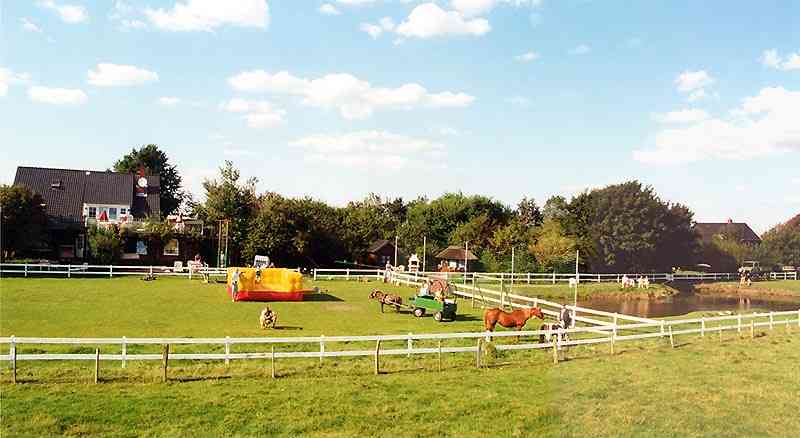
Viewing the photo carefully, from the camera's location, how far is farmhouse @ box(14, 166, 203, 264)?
4868 centimetres

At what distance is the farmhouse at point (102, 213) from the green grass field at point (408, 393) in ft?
89.7

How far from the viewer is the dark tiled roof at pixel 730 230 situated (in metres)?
96.4

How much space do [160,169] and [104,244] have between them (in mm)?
50789

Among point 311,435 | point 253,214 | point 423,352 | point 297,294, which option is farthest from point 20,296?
point 253,214

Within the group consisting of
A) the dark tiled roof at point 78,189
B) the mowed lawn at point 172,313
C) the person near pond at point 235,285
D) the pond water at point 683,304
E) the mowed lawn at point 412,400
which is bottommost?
the pond water at point 683,304

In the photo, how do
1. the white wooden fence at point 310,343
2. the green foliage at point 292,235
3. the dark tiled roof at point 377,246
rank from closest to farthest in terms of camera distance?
the white wooden fence at point 310,343 < the green foliage at point 292,235 < the dark tiled roof at point 377,246

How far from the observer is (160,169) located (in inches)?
3703

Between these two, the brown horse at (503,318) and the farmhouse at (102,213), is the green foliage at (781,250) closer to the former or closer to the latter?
the farmhouse at (102,213)

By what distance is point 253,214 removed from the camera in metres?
53.6

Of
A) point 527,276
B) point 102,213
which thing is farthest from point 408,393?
point 102,213

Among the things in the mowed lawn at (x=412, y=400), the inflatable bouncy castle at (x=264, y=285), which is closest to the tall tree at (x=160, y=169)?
the inflatable bouncy castle at (x=264, y=285)

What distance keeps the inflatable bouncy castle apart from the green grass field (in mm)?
7321

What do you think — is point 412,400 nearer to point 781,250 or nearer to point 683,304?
point 683,304

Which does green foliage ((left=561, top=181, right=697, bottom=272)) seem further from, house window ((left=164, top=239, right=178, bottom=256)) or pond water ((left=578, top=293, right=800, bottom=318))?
house window ((left=164, top=239, right=178, bottom=256))
